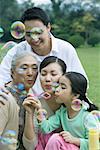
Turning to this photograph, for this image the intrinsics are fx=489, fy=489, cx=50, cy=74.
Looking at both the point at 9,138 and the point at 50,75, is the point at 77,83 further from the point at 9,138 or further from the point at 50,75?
the point at 9,138

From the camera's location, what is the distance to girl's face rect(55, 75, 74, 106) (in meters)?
2.99

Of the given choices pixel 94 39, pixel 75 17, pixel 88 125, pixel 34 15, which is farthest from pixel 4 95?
pixel 75 17

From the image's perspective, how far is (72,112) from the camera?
119 inches

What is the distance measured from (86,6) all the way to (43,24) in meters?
14.6

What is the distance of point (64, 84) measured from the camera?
3018 mm

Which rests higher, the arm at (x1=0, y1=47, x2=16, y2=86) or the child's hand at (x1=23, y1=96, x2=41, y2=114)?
the arm at (x1=0, y1=47, x2=16, y2=86)

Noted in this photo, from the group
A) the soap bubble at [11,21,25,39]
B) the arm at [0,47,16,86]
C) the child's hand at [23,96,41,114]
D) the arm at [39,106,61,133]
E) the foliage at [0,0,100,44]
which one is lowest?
the arm at [39,106,61,133]

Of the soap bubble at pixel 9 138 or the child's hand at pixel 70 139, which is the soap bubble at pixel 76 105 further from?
the soap bubble at pixel 9 138

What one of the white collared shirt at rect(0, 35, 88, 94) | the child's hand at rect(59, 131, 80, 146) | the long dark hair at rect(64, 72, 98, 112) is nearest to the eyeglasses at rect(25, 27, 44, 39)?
the white collared shirt at rect(0, 35, 88, 94)

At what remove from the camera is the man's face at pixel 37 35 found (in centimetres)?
337

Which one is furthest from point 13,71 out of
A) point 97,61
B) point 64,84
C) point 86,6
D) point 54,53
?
point 86,6

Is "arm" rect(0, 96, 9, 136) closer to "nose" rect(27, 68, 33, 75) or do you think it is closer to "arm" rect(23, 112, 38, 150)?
"arm" rect(23, 112, 38, 150)

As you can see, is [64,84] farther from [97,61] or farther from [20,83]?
[97,61]

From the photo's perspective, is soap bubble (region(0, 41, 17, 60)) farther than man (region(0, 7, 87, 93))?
Yes
